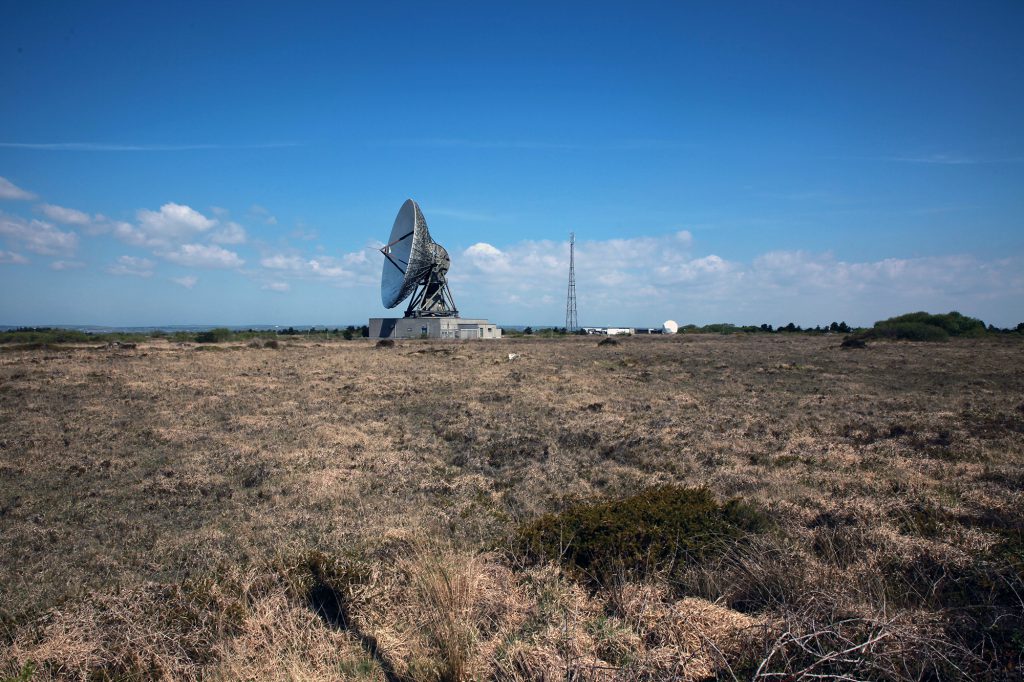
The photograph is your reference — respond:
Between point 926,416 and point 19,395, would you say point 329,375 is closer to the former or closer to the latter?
point 19,395

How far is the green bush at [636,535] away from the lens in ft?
17.0

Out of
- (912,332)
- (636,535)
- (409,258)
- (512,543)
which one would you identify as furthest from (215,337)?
(912,332)

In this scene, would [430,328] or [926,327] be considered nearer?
[926,327]

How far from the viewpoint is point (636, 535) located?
18.1 feet

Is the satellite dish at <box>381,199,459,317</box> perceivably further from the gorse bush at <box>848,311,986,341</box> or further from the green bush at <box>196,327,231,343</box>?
the gorse bush at <box>848,311,986,341</box>

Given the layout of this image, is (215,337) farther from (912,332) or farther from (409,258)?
(912,332)

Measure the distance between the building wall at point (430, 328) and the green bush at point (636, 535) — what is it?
2458 inches

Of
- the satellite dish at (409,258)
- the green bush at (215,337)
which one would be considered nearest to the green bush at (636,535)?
the satellite dish at (409,258)

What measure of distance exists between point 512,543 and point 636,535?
51.9 inches

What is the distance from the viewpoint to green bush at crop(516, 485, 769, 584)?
519cm

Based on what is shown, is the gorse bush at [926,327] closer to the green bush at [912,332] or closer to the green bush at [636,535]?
the green bush at [912,332]

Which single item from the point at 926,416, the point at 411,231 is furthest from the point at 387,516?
the point at 411,231

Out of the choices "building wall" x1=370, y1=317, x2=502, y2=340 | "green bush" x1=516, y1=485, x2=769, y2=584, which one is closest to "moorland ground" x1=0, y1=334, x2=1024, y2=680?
"green bush" x1=516, y1=485, x2=769, y2=584

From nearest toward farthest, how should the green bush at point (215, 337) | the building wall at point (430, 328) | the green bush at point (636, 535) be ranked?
1. the green bush at point (636, 535)
2. the green bush at point (215, 337)
3. the building wall at point (430, 328)
